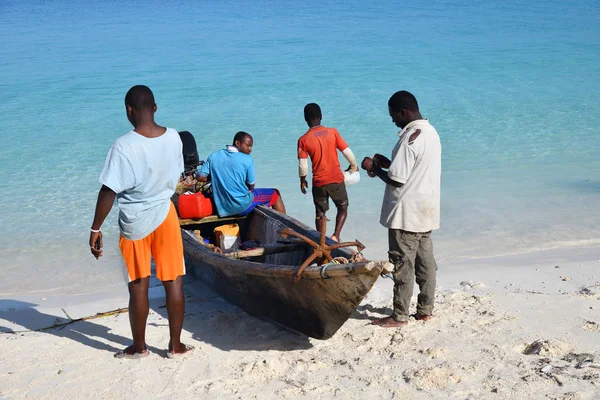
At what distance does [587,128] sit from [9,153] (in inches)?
479

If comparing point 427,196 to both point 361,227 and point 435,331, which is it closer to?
point 435,331

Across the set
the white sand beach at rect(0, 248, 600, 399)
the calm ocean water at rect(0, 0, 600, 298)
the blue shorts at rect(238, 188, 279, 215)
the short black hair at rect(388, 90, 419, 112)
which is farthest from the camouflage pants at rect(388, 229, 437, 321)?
the calm ocean water at rect(0, 0, 600, 298)

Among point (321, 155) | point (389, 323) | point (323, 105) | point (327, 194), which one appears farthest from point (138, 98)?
point (323, 105)

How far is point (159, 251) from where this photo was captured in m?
4.93

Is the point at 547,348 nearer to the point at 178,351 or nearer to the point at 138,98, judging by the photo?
the point at 178,351

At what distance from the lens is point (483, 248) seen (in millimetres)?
8703

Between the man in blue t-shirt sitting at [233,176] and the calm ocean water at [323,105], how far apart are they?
170cm

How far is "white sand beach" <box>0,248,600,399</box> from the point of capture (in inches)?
176

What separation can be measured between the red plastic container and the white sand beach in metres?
1.21

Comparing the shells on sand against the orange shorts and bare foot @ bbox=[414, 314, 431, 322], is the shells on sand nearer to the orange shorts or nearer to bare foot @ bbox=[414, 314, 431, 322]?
bare foot @ bbox=[414, 314, 431, 322]

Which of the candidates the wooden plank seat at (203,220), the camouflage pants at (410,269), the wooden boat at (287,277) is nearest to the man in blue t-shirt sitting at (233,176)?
the wooden plank seat at (203,220)

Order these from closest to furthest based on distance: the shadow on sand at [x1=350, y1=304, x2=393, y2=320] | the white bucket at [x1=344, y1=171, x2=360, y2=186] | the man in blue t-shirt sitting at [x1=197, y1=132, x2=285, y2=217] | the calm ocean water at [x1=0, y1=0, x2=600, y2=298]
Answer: the shadow on sand at [x1=350, y1=304, x2=393, y2=320] → the man in blue t-shirt sitting at [x1=197, y1=132, x2=285, y2=217] → the white bucket at [x1=344, y1=171, x2=360, y2=186] → the calm ocean water at [x1=0, y1=0, x2=600, y2=298]

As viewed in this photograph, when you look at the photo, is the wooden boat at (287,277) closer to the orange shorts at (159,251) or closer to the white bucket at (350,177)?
the orange shorts at (159,251)

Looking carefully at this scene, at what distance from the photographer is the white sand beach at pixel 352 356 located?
4.47 m
